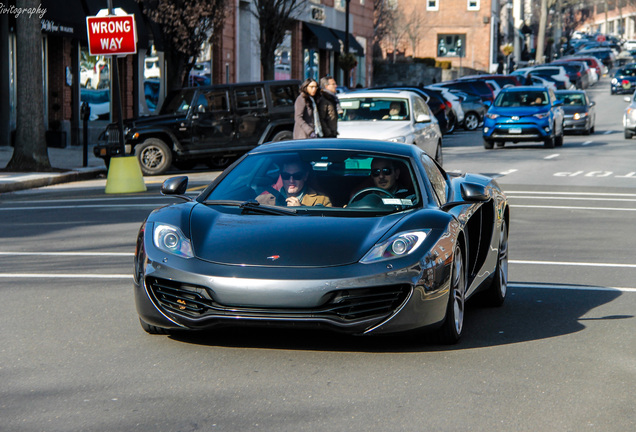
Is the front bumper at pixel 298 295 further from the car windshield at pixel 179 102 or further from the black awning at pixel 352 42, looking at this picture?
the black awning at pixel 352 42

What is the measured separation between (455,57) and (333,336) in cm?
8756

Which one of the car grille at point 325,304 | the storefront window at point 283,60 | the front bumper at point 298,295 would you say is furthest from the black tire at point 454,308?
the storefront window at point 283,60

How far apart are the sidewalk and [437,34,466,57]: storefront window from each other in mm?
67481

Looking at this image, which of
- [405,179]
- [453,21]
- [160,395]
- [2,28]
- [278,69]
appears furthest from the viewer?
[453,21]

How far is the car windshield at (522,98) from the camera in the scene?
101 ft

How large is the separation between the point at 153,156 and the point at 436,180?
15.2 meters

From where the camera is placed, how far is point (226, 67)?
138 ft

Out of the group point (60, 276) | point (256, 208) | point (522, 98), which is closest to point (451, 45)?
point (522, 98)

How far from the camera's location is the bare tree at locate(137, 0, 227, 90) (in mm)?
29766

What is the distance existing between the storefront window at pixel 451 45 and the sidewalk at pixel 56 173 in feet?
221

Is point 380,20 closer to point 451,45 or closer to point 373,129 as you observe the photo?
point 451,45

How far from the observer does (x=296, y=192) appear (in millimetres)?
7387

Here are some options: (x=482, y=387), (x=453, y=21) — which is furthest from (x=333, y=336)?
(x=453, y=21)

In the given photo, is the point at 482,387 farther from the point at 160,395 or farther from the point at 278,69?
the point at 278,69
